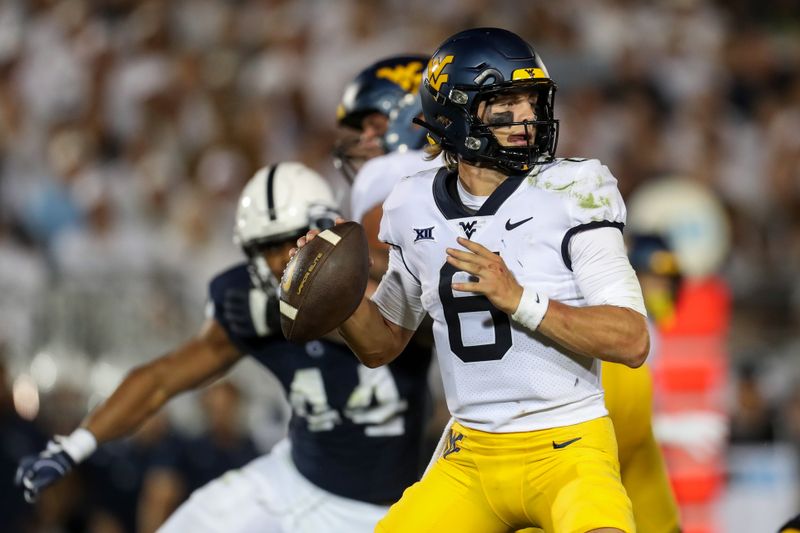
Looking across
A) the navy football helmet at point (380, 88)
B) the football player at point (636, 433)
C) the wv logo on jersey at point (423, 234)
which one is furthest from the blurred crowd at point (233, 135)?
the wv logo on jersey at point (423, 234)

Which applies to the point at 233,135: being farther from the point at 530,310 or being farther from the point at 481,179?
the point at 530,310

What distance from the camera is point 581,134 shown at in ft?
28.3

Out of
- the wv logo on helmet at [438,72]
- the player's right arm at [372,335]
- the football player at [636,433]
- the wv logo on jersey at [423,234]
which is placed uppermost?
the wv logo on helmet at [438,72]

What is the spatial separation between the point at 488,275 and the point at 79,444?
1.91 metres

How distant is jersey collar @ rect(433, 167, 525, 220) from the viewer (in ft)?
11.2

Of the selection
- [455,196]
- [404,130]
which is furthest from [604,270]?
[404,130]

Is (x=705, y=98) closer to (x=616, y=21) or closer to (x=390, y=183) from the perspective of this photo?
(x=616, y=21)

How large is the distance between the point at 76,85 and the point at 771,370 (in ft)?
16.5

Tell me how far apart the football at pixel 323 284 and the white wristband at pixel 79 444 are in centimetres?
124

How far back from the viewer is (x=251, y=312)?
4426mm

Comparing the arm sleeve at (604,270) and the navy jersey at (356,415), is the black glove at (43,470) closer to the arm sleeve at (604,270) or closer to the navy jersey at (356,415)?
the navy jersey at (356,415)

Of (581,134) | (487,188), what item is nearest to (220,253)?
(581,134)

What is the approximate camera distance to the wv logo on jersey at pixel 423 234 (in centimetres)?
348

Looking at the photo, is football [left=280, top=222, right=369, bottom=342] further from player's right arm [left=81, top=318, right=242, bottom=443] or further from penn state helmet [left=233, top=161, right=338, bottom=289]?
player's right arm [left=81, top=318, right=242, bottom=443]
